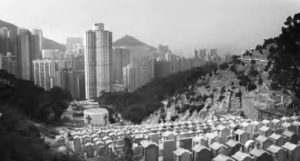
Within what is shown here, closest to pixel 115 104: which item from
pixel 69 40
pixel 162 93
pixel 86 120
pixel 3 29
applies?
pixel 162 93

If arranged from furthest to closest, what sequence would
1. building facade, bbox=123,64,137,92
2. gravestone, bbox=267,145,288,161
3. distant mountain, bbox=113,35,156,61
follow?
distant mountain, bbox=113,35,156,61, building facade, bbox=123,64,137,92, gravestone, bbox=267,145,288,161

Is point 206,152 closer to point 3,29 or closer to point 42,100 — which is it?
point 42,100

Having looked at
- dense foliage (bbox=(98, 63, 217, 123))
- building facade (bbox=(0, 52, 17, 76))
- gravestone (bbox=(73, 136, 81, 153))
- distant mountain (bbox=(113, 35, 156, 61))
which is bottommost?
dense foliage (bbox=(98, 63, 217, 123))

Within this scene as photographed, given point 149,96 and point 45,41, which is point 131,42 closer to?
point 45,41

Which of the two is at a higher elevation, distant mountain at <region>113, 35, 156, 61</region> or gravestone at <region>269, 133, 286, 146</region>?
distant mountain at <region>113, 35, 156, 61</region>

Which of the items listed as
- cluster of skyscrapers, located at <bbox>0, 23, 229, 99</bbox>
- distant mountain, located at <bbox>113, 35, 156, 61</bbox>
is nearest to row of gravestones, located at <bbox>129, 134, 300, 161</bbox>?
cluster of skyscrapers, located at <bbox>0, 23, 229, 99</bbox>

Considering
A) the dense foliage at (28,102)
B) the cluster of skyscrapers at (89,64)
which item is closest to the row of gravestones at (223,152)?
the dense foliage at (28,102)

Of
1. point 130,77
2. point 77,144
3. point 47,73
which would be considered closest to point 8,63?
point 47,73

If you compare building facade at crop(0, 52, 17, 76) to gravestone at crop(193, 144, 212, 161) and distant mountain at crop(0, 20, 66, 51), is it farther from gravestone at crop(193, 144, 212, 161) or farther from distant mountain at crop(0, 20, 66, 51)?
gravestone at crop(193, 144, 212, 161)
